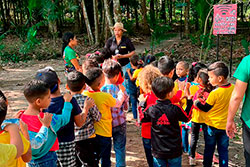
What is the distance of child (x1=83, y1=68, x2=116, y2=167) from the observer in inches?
108

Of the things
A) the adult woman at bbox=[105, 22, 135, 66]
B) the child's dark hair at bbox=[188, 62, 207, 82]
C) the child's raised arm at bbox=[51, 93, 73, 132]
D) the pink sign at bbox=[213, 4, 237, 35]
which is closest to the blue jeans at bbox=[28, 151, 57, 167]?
the child's raised arm at bbox=[51, 93, 73, 132]

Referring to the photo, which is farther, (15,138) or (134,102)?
(134,102)

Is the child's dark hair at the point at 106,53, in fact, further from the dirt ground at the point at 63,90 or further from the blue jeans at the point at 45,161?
the blue jeans at the point at 45,161

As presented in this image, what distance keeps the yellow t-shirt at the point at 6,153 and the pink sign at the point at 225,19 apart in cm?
751

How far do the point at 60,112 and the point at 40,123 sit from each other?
325 mm

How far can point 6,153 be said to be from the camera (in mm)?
1630

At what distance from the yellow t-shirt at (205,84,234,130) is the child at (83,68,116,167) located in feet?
3.86

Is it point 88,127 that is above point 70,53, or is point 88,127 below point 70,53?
below

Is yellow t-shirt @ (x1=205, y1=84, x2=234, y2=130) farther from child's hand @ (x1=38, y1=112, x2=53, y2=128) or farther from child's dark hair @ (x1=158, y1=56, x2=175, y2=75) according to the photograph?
child's hand @ (x1=38, y1=112, x2=53, y2=128)

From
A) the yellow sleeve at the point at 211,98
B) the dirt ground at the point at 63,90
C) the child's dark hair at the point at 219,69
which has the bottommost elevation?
the dirt ground at the point at 63,90

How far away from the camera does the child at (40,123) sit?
1989mm

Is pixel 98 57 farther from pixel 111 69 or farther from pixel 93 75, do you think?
pixel 93 75

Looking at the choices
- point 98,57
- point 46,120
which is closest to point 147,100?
point 46,120

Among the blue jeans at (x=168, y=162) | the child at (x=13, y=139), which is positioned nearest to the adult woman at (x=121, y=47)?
the blue jeans at (x=168, y=162)
